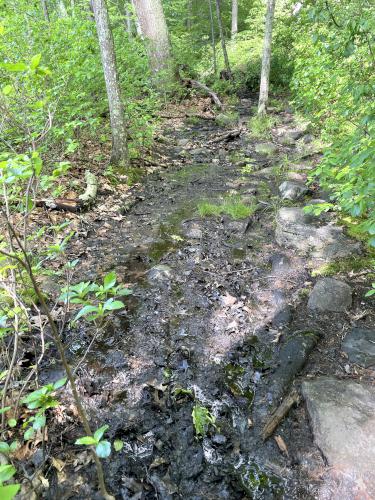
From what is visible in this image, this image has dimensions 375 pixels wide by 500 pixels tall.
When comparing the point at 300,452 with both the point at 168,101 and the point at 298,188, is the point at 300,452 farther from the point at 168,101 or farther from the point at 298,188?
the point at 168,101

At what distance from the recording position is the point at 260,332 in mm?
3838

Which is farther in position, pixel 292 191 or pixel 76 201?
pixel 292 191

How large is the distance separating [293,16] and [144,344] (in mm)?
16746

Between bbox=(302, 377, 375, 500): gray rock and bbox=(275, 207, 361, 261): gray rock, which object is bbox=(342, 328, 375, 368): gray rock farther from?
bbox=(275, 207, 361, 261): gray rock

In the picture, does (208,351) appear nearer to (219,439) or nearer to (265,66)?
(219,439)

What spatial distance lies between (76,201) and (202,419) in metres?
4.47

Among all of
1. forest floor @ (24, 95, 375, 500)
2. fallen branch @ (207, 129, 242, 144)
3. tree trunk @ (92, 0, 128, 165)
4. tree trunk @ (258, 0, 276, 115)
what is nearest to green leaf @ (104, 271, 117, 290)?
forest floor @ (24, 95, 375, 500)

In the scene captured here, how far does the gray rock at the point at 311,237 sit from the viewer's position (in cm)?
480

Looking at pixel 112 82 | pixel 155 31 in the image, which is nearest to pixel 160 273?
pixel 112 82

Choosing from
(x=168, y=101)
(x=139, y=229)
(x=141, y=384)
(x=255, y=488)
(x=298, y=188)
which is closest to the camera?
(x=255, y=488)

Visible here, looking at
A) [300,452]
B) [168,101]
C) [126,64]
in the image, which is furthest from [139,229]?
[168,101]

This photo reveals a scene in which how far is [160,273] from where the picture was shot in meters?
4.72

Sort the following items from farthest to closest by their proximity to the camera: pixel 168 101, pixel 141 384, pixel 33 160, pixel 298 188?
pixel 168 101 → pixel 298 188 → pixel 141 384 → pixel 33 160

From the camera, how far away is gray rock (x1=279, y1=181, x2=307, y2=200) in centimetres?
655
